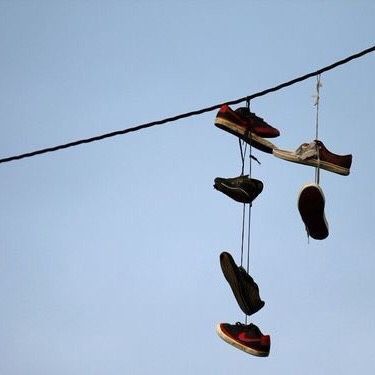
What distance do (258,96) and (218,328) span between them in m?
1.98

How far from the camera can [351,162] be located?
5.96 metres

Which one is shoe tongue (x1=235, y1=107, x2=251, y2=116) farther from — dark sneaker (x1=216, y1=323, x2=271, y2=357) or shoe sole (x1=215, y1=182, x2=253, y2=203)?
dark sneaker (x1=216, y1=323, x2=271, y2=357)

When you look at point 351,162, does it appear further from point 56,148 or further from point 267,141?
point 56,148

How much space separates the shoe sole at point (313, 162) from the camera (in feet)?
19.1

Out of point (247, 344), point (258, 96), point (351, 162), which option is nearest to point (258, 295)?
point (247, 344)

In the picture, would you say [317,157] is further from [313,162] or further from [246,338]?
[246,338]

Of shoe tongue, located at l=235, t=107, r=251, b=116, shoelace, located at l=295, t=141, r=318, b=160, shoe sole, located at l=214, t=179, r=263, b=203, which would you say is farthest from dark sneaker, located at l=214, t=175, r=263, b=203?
shoe tongue, located at l=235, t=107, r=251, b=116

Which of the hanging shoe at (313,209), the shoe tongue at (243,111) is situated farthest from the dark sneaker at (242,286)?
the shoe tongue at (243,111)

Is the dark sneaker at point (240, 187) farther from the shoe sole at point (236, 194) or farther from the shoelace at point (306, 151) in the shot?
the shoelace at point (306, 151)

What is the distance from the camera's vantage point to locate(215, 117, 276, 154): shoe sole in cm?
560

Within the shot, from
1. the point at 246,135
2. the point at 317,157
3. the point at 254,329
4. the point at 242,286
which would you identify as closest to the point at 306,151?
the point at 317,157

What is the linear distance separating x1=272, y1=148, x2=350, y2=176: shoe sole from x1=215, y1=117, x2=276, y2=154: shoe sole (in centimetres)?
7

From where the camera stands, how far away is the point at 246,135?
5742mm

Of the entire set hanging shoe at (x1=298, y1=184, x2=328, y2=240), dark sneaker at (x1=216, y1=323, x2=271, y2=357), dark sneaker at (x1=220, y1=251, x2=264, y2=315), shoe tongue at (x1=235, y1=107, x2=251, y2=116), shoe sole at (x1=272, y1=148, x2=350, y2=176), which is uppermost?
shoe tongue at (x1=235, y1=107, x2=251, y2=116)
